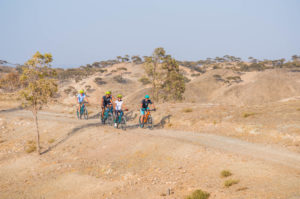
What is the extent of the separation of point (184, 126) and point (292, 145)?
27.6ft

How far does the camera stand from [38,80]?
1809 centimetres

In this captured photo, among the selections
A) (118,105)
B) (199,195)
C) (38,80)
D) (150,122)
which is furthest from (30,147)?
(199,195)

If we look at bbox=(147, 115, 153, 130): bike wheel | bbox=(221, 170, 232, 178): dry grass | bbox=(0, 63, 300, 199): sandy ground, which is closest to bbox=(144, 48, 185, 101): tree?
bbox=(0, 63, 300, 199): sandy ground

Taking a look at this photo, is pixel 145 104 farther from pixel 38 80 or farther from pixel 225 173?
pixel 225 173

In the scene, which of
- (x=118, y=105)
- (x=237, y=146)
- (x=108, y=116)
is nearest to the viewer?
(x=237, y=146)

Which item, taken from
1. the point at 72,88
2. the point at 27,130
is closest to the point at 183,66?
the point at 72,88

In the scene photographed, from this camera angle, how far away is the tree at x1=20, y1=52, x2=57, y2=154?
701 inches

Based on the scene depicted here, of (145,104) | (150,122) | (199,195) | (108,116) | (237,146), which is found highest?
(145,104)

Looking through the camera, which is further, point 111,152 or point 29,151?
point 29,151

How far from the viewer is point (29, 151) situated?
777 inches

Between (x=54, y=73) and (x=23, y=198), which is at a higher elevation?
(x=54, y=73)

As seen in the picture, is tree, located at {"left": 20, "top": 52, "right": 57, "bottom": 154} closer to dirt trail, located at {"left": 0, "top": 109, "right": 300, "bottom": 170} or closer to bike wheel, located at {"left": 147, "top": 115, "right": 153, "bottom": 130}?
dirt trail, located at {"left": 0, "top": 109, "right": 300, "bottom": 170}

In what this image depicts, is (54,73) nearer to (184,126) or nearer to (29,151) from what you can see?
(29,151)

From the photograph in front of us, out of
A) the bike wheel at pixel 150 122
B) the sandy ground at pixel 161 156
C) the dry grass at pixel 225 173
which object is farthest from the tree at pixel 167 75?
the dry grass at pixel 225 173
